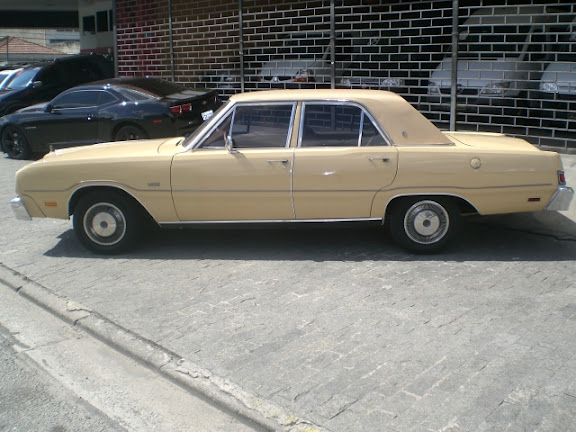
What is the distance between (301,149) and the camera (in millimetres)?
5949

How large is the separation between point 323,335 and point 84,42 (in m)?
20.6

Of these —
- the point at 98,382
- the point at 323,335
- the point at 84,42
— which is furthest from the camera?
the point at 84,42

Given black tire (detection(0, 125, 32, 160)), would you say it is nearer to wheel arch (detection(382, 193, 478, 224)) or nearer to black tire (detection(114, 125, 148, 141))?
black tire (detection(114, 125, 148, 141))

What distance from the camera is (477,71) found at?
10.2 m

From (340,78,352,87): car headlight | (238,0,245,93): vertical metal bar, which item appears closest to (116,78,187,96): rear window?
(238,0,245,93): vertical metal bar

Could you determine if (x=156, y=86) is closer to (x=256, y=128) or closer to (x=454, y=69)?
(x=454, y=69)

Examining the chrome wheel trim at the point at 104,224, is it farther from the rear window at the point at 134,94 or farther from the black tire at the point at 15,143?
the black tire at the point at 15,143

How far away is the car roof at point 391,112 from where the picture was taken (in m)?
5.96

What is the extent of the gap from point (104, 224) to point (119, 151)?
0.74 m

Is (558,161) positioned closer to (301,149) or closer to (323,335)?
(301,149)

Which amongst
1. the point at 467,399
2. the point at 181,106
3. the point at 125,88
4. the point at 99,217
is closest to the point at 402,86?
the point at 181,106

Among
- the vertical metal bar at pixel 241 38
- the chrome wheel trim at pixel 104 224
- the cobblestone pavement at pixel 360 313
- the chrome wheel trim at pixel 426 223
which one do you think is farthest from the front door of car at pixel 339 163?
the vertical metal bar at pixel 241 38

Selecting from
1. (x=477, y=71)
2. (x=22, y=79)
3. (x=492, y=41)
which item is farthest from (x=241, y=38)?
(x=22, y=79)

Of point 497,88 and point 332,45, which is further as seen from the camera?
point 332,45
